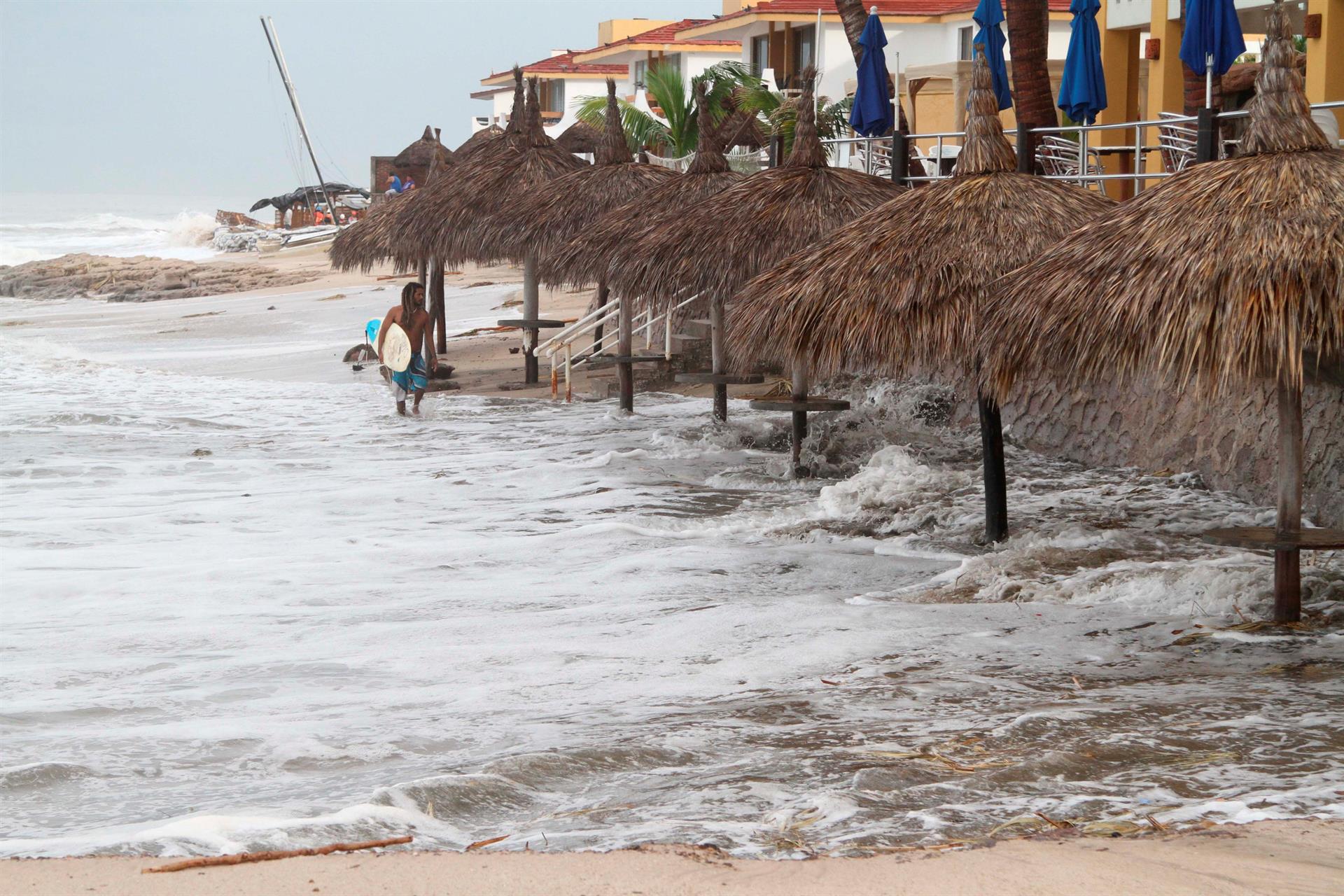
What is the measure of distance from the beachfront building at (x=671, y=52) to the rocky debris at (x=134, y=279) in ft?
33.1

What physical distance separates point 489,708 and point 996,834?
2.41 meters

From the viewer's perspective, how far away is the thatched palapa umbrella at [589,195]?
1505 centimetres

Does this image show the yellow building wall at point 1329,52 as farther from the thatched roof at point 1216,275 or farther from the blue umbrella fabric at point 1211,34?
the thatched roof at point 1216,275

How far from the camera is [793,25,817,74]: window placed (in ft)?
99.4

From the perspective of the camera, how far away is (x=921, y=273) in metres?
8.19

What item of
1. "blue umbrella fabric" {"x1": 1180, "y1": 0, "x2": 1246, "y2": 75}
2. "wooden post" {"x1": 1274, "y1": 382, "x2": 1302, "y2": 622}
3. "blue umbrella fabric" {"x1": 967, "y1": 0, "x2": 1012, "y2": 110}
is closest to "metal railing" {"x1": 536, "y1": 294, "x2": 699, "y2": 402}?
"blue umbrella fabric" {"x1": 967, "y1": 0, "x2": 1012, "y2": 110}

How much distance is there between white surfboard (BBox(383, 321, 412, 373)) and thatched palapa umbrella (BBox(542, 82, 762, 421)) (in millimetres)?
1914

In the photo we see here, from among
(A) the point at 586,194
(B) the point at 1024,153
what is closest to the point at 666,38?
(A) the point at 586,194

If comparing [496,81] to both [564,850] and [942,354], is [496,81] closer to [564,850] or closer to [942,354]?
[942,354]

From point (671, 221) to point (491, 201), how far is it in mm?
5249

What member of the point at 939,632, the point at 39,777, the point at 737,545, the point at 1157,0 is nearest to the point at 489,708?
the point at 39,777

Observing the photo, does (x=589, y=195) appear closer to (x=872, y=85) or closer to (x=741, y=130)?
(x=872, y=85)

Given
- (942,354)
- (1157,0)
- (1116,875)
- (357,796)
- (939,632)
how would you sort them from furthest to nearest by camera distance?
(1157,0)
(942,354)
(939,632)
(357,796)
(1116,875)

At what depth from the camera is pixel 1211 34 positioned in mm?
10375
